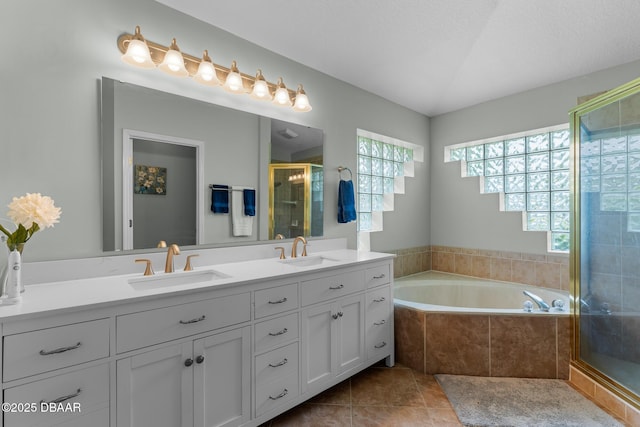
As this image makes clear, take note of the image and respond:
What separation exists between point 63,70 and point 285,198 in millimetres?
1418

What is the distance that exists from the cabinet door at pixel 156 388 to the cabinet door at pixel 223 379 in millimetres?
44

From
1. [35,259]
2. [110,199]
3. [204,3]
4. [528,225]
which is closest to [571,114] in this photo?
[528,225]

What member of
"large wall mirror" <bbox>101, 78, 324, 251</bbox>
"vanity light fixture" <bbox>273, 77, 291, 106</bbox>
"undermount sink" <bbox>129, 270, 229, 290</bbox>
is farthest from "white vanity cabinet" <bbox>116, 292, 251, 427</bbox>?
"vanity light fixture" <bbox>273, 77, 291, 106</bbox>

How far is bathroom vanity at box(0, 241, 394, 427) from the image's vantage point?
104cm

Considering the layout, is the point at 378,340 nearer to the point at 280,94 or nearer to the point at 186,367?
the point at 186,367

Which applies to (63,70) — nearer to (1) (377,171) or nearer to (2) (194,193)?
(2) (194,193)

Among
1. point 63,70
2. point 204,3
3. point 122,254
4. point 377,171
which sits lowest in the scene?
point 122,254

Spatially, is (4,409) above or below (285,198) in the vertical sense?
below

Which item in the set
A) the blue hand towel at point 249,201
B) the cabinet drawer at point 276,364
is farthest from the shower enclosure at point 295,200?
the cabinet drawer at point 276,364

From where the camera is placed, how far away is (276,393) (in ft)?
5.37

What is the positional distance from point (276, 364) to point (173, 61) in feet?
5.72

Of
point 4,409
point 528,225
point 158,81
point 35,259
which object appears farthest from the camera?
point 528,225

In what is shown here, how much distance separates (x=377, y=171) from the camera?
11.2ft

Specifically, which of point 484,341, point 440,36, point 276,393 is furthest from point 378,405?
point 440,36
